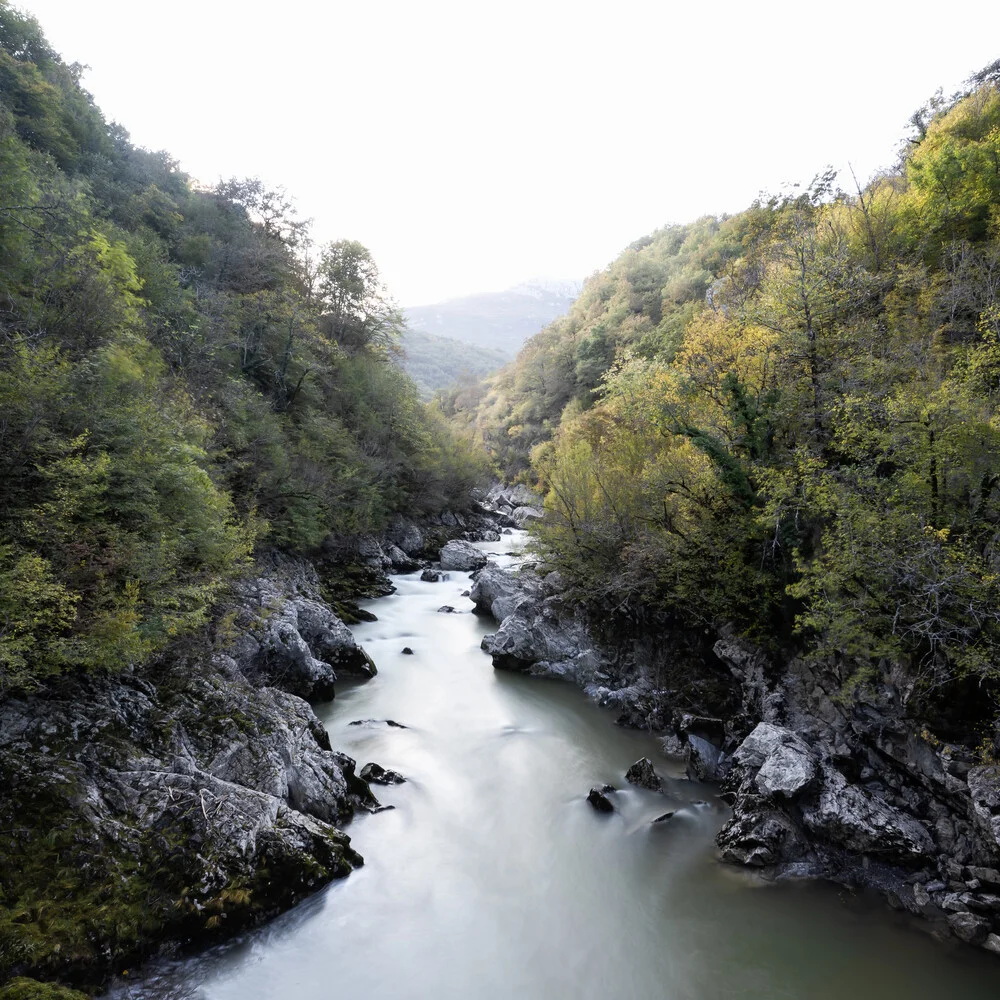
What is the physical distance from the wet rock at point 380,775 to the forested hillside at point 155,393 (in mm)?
4479

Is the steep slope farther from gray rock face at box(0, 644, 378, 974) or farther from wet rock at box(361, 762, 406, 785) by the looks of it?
gray rock face at box(0, 644, 378, 974)

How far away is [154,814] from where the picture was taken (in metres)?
6.32

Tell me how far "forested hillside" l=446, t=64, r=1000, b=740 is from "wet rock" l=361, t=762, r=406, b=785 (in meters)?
7.46

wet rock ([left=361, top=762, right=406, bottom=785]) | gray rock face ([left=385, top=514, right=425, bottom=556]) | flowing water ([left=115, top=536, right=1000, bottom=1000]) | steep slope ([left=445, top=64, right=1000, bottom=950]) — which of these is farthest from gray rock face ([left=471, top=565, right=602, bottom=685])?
gray rock face ([left=385, top=514, right=425, bottom=556])

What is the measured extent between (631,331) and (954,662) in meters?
31.8

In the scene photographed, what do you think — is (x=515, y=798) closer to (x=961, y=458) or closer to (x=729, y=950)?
(x=729, y=950)

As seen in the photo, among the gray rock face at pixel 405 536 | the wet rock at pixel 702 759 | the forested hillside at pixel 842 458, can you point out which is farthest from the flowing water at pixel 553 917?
the gray rock face at pixel 405 536

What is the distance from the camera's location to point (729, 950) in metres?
7.02

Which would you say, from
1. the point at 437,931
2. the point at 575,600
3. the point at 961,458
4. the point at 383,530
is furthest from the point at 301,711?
the point at 383,530

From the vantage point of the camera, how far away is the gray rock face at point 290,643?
11.9 metres

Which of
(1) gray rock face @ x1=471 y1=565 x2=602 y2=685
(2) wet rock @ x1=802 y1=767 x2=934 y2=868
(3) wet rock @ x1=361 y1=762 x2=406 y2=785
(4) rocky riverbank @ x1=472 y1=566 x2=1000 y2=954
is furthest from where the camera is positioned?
(1) gray rock face @ x1=471 y1=565 x2=602 y2=685

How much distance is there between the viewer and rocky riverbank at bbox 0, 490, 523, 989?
5301 millimetres

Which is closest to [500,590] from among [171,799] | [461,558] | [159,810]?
[461,558]

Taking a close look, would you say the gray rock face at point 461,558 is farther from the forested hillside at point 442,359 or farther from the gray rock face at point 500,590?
the forested hillside at point 442,359
